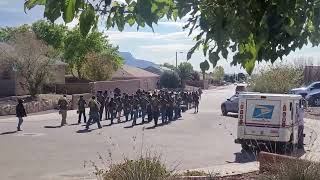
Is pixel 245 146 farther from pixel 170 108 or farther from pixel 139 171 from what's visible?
pixel 170 108

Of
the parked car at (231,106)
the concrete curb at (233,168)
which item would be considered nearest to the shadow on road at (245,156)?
the concrete curb at (233,168)

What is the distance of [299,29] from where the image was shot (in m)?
4.52

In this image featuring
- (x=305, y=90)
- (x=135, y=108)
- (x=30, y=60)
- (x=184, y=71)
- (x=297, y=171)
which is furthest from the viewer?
(x=184, y=71)

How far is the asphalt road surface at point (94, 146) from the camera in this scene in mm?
13859

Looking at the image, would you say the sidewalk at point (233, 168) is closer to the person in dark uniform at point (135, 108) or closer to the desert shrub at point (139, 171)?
the desert shrub at point (139, 171)

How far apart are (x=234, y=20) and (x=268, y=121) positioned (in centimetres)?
1389

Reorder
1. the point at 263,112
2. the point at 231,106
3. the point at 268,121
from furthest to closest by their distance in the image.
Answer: the point at 231,106, the point at 263,112, the point at 268,121

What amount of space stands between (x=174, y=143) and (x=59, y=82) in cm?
3481

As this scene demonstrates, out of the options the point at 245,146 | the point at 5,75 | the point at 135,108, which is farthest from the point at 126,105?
the point at 5,75

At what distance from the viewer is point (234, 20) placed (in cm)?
422

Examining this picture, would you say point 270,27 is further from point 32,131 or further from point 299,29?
point 32,131

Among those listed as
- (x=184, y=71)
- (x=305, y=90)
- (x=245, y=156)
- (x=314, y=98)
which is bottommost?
(x=245, y=156)

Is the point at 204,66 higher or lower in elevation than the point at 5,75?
lower

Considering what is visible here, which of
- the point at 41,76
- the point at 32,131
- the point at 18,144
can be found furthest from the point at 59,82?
the point at 18,144
